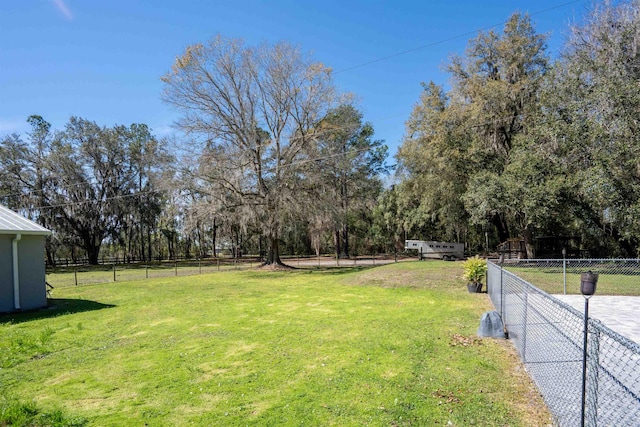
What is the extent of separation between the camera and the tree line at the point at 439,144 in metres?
13.1

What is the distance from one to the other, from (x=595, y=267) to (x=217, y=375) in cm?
→ 1587

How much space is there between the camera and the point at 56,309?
9711mm

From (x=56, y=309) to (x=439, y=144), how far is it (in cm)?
1835

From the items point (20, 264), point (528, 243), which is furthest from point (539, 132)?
point (20, 264)

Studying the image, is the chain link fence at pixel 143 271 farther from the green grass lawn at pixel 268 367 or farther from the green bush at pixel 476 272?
the green bush at pixel 476 272

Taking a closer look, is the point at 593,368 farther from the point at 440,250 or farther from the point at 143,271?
the point at 143,271

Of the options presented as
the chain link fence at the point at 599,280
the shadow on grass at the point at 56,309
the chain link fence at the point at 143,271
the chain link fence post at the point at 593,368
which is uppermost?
the chain link fence post at the point at 593,368

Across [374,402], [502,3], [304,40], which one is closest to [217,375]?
[374,402]

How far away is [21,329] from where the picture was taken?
7.41 metres

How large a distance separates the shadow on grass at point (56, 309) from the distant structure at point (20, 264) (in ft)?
1.10

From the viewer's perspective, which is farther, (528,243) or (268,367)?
(528,243)

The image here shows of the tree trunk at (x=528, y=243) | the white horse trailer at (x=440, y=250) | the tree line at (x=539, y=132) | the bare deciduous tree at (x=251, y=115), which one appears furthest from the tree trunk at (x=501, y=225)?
the bare deciduous tree at (x=251, y=115)

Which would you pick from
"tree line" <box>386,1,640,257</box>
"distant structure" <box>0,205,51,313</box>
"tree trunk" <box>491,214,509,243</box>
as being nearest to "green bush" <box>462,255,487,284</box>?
"tree line" <box>386,1,640,257</box>

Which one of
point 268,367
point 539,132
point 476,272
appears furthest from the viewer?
point 539,132
